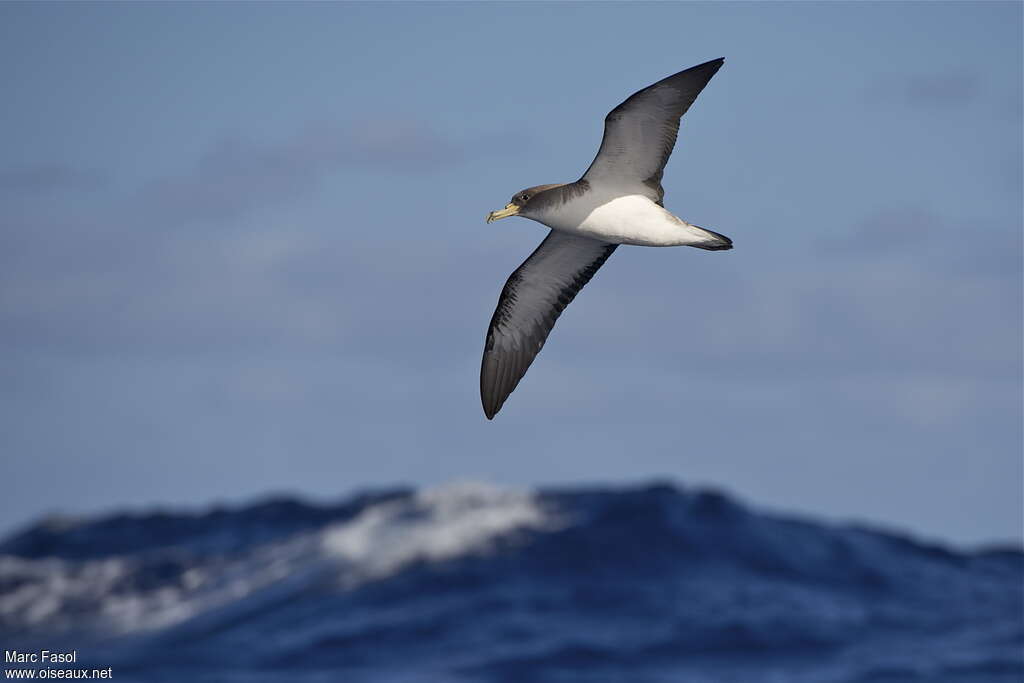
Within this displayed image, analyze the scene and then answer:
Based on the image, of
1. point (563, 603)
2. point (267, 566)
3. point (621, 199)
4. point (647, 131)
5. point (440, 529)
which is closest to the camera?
point (647, 131)

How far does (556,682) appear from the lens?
66188 millimetres

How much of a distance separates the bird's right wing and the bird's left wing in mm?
2282

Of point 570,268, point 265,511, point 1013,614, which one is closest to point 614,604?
point 1013,614

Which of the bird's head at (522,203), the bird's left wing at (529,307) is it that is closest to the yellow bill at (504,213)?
the bird's head at (522,203)

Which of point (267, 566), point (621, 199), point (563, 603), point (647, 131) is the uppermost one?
point (267, 566)

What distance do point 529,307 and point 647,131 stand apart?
14.6 feet

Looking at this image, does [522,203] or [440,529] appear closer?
[522,203]

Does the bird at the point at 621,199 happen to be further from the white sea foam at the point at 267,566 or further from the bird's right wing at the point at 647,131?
the white sea foam at the point at 267,566

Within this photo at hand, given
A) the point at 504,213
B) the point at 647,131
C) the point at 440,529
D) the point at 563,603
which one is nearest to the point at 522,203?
the point at 504,213

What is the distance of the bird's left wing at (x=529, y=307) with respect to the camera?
1980cm

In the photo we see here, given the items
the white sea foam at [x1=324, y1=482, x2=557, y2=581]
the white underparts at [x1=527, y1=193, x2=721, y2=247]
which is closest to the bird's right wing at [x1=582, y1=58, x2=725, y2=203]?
the white underparts at [x1=527, y1=193, x2=721, y2=247]

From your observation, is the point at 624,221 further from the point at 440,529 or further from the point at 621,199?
the point at 440,529

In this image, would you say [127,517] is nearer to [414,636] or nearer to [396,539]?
[396,539]

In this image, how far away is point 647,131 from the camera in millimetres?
16766
